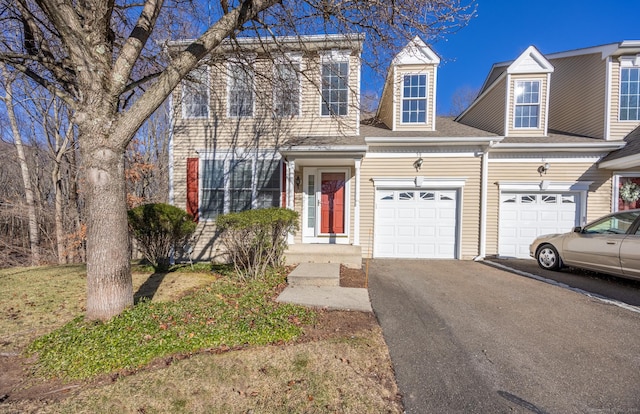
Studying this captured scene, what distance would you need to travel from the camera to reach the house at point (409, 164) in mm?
7805

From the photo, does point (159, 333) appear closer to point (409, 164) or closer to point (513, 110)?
point (409, 164)

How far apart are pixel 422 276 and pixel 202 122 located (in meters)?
7.54

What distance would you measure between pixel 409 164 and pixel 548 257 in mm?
4043

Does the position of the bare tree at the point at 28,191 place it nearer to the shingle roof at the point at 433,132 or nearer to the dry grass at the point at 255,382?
the dry grass at the point at 255,382

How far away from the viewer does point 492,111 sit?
30.5ft

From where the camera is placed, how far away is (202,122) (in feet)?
27.2

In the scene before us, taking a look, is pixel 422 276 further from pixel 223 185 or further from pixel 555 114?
pixel 555 114

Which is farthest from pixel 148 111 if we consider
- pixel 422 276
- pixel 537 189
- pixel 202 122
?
pixel 537 189

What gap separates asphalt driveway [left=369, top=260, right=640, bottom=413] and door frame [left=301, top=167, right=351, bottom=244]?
126 inches

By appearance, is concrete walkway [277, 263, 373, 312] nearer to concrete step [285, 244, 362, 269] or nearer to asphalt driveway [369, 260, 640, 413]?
asphalt driveway [369, 260, 640, 413]

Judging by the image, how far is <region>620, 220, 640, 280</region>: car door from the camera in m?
4.77

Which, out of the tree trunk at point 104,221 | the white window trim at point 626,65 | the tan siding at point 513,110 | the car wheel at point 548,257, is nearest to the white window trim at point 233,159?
the tree trunk at point 104,221

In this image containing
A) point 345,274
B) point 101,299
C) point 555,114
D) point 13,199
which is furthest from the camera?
point 13,199

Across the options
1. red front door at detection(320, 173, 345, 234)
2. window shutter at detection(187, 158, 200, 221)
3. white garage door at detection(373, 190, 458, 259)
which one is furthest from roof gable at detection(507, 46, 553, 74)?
window shutter at detection(187, 158, 200, 221)
